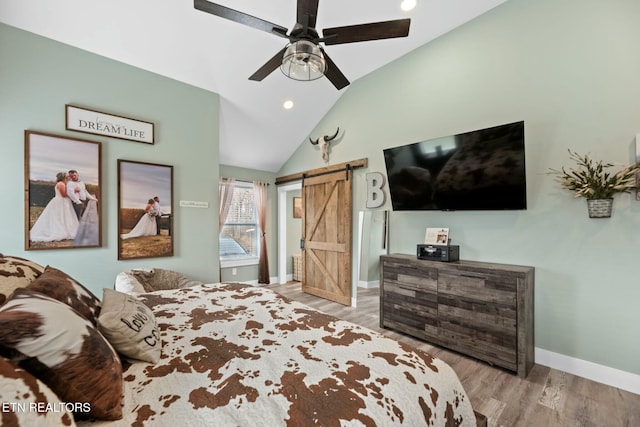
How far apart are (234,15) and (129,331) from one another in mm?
1976

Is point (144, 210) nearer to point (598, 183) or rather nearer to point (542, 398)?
point (542, 398)

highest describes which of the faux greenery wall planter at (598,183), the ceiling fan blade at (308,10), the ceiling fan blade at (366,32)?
the ceiling fan blade at (308,10)

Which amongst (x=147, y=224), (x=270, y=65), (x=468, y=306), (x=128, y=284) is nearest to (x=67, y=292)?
(x=128, y=284)

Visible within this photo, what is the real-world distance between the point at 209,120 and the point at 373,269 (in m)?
3.19

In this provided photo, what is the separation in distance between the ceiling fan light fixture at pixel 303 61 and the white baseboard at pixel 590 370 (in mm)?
3324

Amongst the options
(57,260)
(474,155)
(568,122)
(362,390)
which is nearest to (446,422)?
(362,390)

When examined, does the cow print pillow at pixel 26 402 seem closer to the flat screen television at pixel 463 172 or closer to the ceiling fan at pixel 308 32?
the ceiling fan at pixel 308 32

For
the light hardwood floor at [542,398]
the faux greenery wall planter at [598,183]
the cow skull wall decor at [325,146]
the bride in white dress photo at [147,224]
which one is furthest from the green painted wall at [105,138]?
the faux greenery wall planter at [598,183]

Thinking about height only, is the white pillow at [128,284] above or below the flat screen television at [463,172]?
below

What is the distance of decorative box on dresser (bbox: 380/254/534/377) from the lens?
2.40 m

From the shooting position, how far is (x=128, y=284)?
273 cm

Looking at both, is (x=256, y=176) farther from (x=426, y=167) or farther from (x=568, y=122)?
(x=568, y=122)

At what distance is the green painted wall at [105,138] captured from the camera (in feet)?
8.32

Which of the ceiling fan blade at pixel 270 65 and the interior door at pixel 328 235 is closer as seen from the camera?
the ceiling fan blade at pixel 270 65
